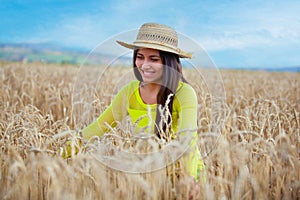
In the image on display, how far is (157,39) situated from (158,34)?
4 cm

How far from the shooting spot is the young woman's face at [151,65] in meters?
2.38

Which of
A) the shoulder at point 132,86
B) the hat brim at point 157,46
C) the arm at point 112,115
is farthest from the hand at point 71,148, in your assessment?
the hat brim at point 157,46

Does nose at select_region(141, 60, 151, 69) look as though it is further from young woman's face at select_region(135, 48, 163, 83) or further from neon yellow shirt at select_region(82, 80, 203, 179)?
neon yellow shirt at select_region(82, 80, 203, 179)

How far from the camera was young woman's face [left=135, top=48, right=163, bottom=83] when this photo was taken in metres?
2.38

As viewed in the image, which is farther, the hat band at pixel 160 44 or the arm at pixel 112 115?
the arm at pixel 112 115

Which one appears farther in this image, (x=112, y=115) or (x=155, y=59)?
(x=112, y=115)

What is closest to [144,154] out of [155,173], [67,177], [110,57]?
[155,173]

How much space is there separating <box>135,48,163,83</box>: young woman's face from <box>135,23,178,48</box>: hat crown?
78 millimetres

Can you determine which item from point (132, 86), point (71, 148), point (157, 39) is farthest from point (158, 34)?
point (71, 148)

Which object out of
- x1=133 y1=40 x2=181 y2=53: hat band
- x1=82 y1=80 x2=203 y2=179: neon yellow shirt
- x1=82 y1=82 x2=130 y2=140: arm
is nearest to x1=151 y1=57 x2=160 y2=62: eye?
x1=133 y1=40 x2=181 y2=53: hat band

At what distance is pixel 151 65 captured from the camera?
2.38 metres

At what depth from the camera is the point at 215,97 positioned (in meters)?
2.75

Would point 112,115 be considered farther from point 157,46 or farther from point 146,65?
point 157,46

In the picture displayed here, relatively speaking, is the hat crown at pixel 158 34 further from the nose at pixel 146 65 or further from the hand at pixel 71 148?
the hand at pixel 71 148
